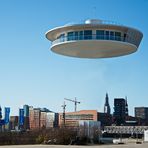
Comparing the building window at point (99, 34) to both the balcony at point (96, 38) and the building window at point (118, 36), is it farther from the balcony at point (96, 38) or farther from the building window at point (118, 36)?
the building window at point (118, 36)

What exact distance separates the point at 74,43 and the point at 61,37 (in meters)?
2.95

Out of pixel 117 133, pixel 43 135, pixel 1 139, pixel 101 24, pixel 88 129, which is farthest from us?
pixel 117 133

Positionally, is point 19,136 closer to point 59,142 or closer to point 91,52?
point 59,142

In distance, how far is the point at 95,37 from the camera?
59.0m

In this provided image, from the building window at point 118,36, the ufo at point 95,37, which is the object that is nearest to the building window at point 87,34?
the ufo at point 95,37

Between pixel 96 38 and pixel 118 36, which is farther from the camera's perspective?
pixel 118 36

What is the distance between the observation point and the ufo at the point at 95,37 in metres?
59.0

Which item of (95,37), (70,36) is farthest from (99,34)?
(70,36)

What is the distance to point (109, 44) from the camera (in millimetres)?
59875

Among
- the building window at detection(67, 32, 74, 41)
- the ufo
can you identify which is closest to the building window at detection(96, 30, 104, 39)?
the ufo

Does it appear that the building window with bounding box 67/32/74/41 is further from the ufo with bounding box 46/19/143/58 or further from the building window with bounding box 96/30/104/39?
the building window with bounding box 96/30/104/39

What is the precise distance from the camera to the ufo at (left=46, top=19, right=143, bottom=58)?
59.0 meters

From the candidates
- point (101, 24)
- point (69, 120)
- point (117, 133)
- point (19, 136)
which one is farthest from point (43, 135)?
point (69, 120)

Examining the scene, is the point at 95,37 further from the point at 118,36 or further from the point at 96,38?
the point at 118,36
